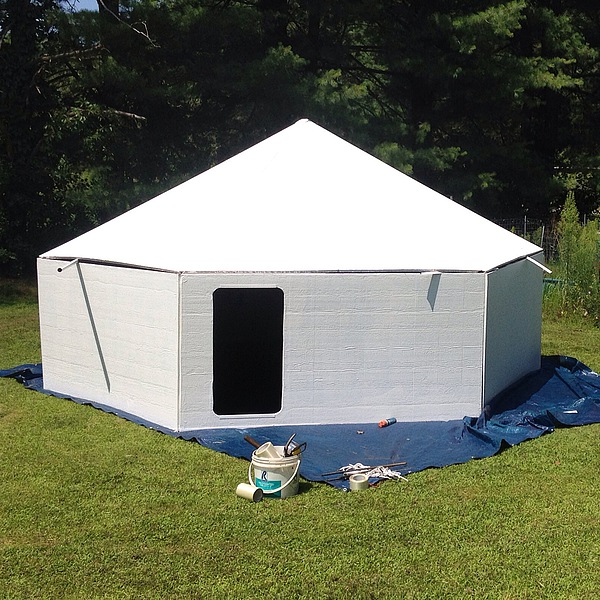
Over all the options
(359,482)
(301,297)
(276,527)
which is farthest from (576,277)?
(276,527)

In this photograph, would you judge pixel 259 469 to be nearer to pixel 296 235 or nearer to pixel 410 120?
pixel 296 235

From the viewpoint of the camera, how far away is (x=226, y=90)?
683 inches

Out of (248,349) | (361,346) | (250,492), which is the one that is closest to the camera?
(250,492)

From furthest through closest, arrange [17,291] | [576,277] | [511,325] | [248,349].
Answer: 1. [17,291]
2. [576,277]
3. [248,349]
4. [511,325]

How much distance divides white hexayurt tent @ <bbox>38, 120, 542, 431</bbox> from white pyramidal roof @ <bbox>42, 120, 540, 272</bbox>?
0.02 metres

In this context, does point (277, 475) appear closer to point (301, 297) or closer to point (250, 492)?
point (250, 492)

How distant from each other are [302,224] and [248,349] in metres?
3.16

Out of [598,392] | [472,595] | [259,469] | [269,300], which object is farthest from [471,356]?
[269,300]

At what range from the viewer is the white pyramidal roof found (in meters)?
7.16

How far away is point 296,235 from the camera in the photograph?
7.39 m

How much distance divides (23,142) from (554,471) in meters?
14.0

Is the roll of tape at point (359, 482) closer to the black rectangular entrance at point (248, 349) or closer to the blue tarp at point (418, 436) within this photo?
the blue tarp at point (418, 436)

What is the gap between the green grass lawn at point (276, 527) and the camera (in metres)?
4.39

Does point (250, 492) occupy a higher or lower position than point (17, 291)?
higher
